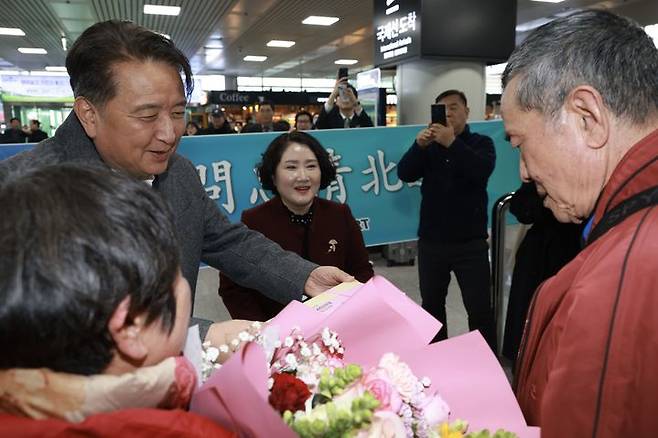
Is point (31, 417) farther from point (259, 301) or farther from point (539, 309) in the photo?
point (259, 301)

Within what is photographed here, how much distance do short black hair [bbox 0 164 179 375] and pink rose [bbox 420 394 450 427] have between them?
1.27 ft

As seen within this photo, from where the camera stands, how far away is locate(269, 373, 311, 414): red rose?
0.65m

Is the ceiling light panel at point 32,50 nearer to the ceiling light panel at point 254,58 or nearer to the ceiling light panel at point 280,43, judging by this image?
the ceiling light panel at point 254,58

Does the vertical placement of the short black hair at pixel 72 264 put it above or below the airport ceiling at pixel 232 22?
below

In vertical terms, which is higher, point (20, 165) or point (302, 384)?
point (20, 165)

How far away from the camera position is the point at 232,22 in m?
10.2

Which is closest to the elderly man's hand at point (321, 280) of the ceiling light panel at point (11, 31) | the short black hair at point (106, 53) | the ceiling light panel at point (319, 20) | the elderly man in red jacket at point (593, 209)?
the elderly man in red jacket at point (593, 209)

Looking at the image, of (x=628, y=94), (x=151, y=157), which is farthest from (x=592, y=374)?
(x=151, y=157)

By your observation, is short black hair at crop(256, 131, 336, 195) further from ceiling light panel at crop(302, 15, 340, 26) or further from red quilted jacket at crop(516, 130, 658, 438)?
ceiling light panel at crop(302, 15, 340, 26)

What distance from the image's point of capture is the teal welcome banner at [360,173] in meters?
3.49

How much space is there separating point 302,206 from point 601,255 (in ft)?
5.53

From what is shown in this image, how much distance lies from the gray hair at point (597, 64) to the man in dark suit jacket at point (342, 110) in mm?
3988

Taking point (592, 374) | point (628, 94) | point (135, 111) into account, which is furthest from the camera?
point (135, 111)

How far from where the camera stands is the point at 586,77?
0.84m
